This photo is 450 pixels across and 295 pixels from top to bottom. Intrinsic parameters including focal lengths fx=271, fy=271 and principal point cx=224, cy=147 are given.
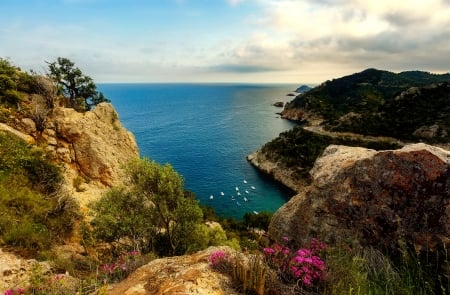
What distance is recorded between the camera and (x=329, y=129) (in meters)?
110

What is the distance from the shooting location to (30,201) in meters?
16.0

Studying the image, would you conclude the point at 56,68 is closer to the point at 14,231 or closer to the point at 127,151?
the point at 127,151

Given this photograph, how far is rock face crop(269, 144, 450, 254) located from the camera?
674cm

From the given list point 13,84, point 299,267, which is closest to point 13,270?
point 299,267

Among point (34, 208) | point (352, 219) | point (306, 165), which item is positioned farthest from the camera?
point (306, 165)

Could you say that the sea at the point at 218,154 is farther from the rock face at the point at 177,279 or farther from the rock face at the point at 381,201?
the rock face at the point at 177,279

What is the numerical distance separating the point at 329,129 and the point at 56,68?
98.7 meters

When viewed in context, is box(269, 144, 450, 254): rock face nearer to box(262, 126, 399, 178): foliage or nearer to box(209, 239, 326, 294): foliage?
box(209, 239, 326, 294): foliage

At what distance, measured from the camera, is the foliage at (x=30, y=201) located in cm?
1245

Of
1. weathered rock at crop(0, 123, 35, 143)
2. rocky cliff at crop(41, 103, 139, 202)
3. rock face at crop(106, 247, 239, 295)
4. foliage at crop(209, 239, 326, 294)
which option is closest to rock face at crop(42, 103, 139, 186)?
rocky cliff at crop(41, 103, 139, 202)

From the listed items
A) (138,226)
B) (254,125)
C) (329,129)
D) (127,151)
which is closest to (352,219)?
(138,226)

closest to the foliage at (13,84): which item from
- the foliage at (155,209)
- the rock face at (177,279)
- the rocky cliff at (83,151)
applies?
the rocky cliff at (83,151)

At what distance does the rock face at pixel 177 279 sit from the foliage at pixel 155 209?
11059 mm

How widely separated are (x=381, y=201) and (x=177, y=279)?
5.90 metres
